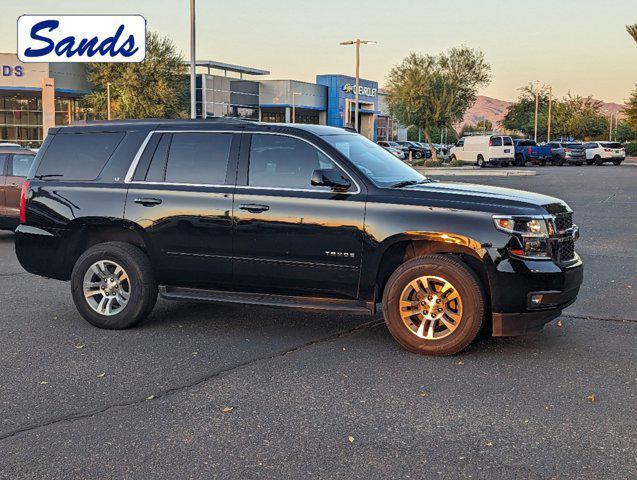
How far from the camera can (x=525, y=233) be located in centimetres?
608

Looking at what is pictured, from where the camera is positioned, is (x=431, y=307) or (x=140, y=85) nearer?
(x=431, y=307)

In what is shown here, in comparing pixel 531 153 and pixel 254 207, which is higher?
pixel 531 153

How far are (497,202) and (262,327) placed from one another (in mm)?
2498

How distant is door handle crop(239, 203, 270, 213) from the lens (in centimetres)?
670

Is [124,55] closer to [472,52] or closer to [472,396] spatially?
[472,396]

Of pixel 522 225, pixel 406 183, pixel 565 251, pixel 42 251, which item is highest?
pixel 406 183

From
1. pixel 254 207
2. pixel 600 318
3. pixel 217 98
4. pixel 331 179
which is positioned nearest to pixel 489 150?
pixel 217 98

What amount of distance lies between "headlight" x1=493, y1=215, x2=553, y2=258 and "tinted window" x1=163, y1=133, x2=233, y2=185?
2.51 metres

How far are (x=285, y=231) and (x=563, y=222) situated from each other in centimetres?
233

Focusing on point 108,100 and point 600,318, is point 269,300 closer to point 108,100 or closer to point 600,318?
point 600,318

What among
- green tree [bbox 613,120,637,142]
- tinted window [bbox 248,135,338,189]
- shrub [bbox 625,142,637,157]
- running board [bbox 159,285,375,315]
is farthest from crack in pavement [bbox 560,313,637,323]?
green tree [bbox 613,120,637,142]

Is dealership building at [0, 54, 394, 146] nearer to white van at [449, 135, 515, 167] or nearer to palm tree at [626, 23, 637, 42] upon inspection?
white van at [449, 135, 515, 167]

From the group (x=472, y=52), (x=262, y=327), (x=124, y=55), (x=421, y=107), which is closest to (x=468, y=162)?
(x=421, y=107)

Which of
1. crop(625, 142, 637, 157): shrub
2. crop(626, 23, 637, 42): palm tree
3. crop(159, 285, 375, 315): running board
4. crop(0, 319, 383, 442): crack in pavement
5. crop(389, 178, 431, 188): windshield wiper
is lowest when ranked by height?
crop(0, 319, 383, 442): crack in pavement
